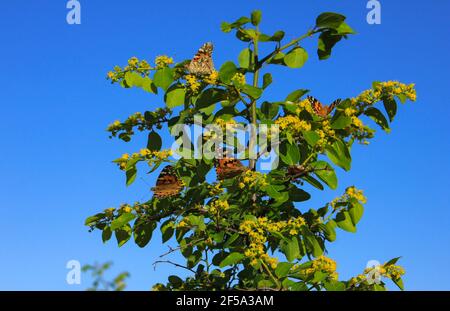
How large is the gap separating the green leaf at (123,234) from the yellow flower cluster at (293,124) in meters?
1.65

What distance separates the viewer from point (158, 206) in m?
5.08

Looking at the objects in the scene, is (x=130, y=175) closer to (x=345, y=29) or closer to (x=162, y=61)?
(x=162, y=61)

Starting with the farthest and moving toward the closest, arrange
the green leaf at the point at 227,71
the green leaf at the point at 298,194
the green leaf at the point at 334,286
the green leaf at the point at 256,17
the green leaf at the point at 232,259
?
the green leaf at the point at 298,194
the green leaf at the point at 256,17
the green leaf at the point at 227,71
the green leaf at the point at 232,259
the green leaf at the point at 334,286

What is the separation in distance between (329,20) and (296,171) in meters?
1.27

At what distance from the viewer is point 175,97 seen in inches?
196

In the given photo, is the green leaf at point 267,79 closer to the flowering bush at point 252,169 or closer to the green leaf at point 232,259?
the flowering bush at point 252,169

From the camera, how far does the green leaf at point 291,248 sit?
480 cm

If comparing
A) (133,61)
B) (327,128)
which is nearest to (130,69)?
(133,61)

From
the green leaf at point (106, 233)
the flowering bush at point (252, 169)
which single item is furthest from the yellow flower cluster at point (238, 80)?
the green leaf at point (106, 233)

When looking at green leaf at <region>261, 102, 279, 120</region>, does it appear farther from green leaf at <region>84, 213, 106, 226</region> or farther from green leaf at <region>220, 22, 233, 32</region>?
green leaf at <region>84, 213, 106, 226</region>

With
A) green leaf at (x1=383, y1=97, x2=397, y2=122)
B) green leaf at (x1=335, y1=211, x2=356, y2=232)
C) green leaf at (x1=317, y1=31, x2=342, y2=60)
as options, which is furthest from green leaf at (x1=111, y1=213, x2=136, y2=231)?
green leaf at (x1=383, y1=97, x2=397, y2=122)

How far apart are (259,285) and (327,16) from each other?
223 centimetres
